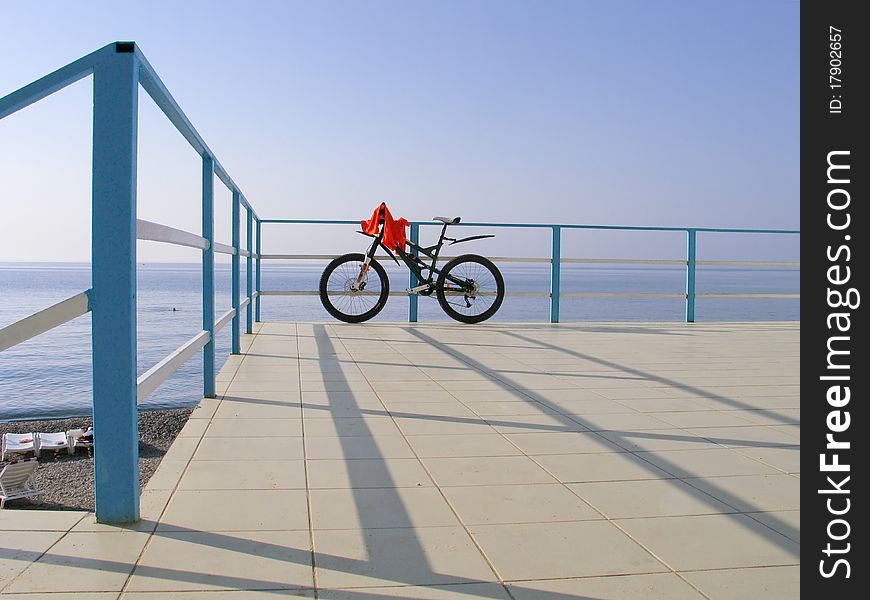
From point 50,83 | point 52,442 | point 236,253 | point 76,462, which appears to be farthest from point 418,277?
point 50,83

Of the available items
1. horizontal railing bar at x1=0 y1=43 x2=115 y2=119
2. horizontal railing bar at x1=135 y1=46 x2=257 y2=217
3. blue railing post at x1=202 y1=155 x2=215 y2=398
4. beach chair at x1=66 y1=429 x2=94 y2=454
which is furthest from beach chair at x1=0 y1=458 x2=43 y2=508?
horizontal railing bar at x1=0 y1=43 x2=115 y2=119

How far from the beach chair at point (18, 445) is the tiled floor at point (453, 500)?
1.13 m

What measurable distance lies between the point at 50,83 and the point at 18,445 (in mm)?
3109

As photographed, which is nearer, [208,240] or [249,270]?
[208,240]

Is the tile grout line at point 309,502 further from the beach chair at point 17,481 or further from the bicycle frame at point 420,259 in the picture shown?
the bicycle frame at point 420,259

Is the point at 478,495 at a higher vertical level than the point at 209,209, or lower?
lower

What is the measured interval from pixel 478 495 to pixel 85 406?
15.7ft

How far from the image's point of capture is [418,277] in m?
7.38

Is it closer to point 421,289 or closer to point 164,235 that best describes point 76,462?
point 164,235

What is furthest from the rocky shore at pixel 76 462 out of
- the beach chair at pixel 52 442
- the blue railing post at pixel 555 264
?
the blue railing post at pixel 555 264

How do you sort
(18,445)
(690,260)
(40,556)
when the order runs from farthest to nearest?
1. (690,260)
2. (18,445)
3. (40,556)

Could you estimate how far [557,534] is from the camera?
1810 mm
